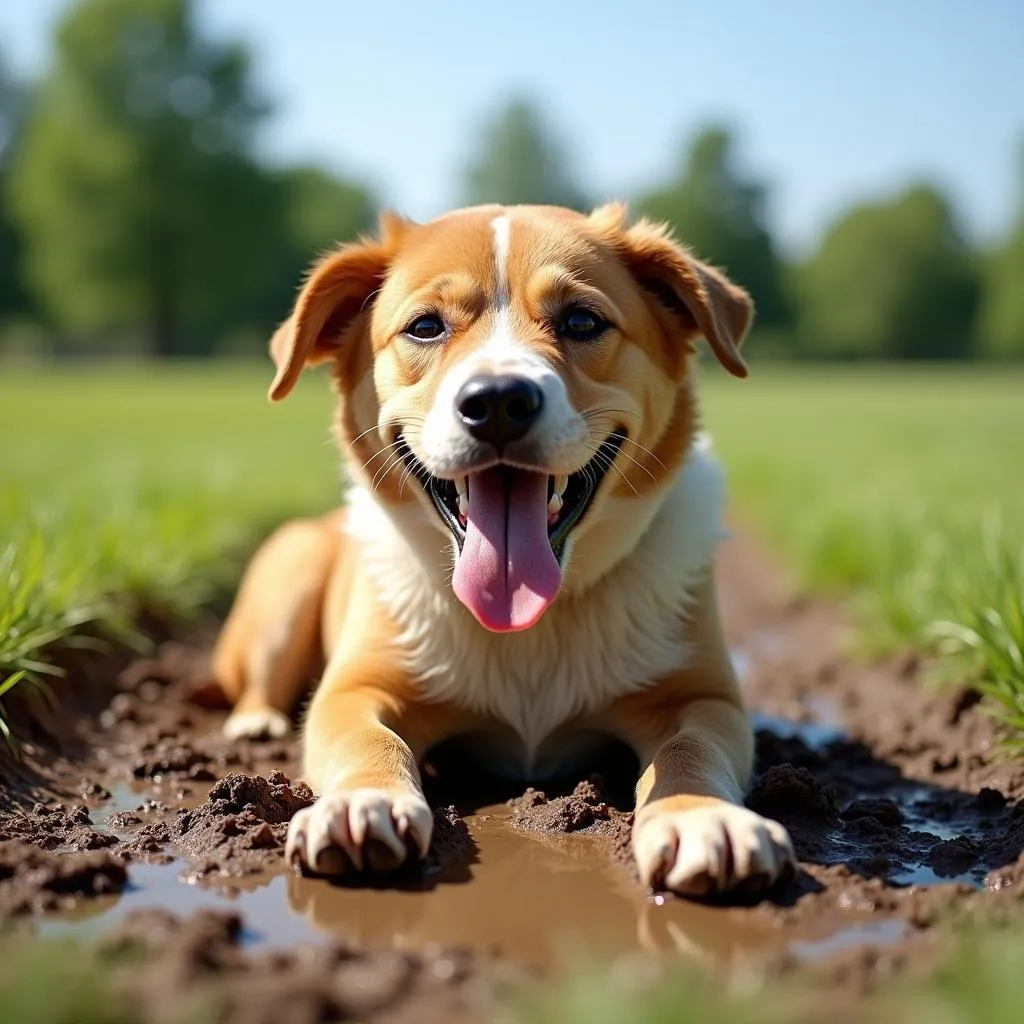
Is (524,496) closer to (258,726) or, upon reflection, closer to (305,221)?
(258,726)

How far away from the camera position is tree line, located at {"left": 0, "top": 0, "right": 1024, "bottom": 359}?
48.3 m

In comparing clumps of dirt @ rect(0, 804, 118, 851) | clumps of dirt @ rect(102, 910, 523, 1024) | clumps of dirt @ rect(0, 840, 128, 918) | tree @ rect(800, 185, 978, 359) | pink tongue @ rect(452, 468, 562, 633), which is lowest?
tree @ rect(800, 185, 978, 359)

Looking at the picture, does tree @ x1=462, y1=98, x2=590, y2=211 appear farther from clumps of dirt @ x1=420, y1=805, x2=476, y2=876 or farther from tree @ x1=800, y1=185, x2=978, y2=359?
clumps of dirt @ x1=420, y1=805, x2=476, y2=876

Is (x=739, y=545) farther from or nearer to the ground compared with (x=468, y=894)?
nearer to the ground

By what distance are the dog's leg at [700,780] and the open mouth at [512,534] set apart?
611 mm

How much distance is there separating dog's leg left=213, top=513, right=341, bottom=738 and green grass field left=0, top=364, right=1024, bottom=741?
0.65 metres

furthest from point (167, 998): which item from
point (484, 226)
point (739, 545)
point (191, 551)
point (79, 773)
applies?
point (739, 545)

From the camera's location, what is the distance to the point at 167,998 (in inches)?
81.8

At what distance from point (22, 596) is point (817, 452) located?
45.1 ft

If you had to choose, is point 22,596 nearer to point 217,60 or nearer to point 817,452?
point 817,452

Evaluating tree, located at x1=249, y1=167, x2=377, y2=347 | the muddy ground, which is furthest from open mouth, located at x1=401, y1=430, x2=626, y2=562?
tree, located at x1=249, y1=167, x2=377, y2=347

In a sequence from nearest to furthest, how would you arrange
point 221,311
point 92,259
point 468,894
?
point 468,894 → point 92,259 → point 221,311

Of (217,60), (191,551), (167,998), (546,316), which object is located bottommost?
(191,551)

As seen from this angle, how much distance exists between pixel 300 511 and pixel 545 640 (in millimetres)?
6053
